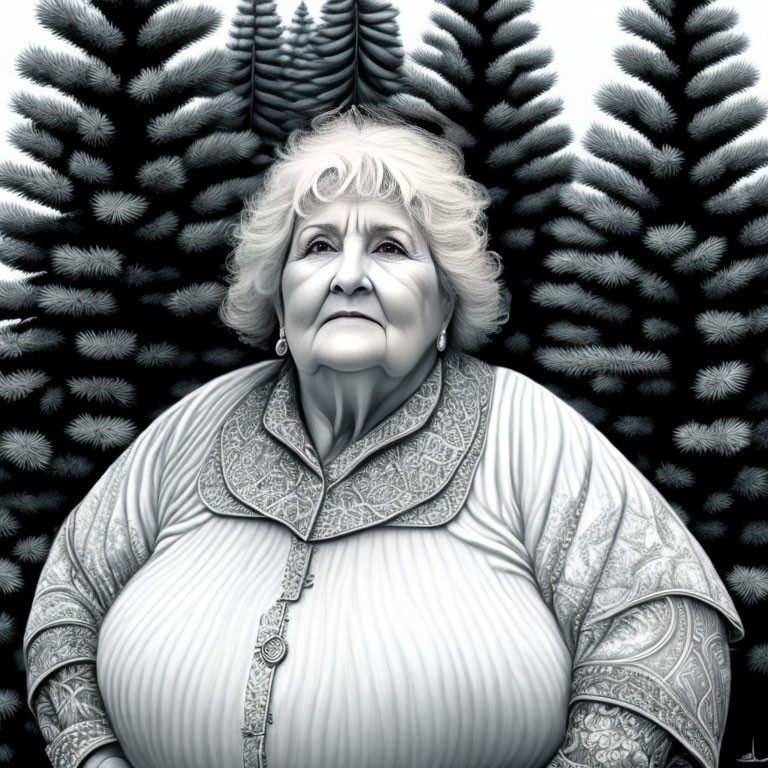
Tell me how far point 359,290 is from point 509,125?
80 centimetres

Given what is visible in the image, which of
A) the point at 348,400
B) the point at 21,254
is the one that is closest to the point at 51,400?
the point at 21,254

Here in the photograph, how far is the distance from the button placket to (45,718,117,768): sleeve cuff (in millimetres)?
332

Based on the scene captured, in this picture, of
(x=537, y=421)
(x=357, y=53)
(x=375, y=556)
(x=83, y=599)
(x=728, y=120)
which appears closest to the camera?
(x=375, y=556)

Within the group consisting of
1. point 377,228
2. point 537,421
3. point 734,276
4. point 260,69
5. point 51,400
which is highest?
point 260,69

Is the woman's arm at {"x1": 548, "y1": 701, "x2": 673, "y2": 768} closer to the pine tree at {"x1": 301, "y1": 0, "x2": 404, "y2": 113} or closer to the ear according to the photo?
the ear

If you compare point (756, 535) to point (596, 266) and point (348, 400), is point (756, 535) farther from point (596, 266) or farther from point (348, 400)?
point (348, 400)

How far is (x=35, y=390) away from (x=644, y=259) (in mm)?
1335

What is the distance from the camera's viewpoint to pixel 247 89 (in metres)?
3.06

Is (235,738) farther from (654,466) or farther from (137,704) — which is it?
(654,466)

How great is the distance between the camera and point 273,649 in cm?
213

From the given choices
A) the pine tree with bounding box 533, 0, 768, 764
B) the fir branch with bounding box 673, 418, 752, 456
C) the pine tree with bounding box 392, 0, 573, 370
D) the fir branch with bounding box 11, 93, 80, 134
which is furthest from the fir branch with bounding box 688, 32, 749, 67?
the fir branch with bounding box 11, 93, 80, 134

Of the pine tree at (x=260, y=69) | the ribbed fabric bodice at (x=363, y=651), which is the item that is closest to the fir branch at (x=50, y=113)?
the pine tree at (x=260, y=69)

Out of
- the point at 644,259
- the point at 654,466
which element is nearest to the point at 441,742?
the point at 654,466

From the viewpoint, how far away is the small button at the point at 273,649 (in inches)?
83.7
